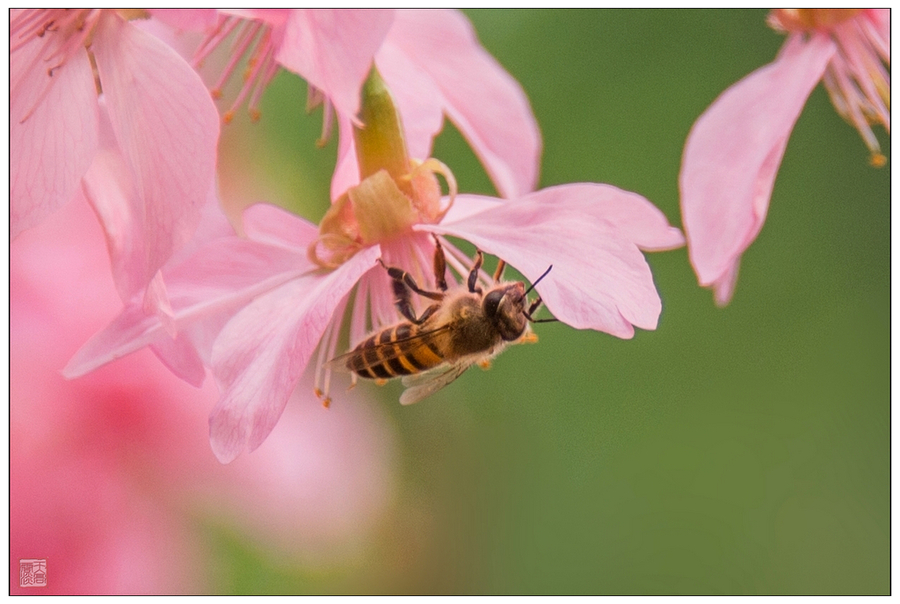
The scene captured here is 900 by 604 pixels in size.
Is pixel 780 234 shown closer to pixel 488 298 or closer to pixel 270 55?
pixel 488 298

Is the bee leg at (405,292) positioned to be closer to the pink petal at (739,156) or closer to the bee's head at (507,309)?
the bee's head at (507,309)

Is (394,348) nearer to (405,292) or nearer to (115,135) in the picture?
(405,292)

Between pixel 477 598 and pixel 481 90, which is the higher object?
pixel 481 90

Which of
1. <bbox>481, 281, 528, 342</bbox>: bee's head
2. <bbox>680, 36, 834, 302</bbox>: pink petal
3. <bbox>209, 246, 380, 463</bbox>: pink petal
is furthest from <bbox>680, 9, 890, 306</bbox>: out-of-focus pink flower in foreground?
<bbox>209, 246, 380, 463</bbox>: pink petal

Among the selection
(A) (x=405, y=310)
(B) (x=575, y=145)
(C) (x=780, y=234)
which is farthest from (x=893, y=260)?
(A) (x=405, y=310)

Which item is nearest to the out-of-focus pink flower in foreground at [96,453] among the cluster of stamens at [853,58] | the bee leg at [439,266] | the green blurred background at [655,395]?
the green blurred background at [655,395]

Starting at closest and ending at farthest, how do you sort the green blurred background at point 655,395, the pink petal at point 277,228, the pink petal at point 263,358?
the pink petal at point 263,358
the pink petal at point 277,228
the green blurred background at point 655,395

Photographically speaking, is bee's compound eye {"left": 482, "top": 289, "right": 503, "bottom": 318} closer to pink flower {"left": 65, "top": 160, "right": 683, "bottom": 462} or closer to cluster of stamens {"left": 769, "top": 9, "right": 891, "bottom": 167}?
pink flower {"left": 65, "top": 160, "right": 683, "bottom": 462}
